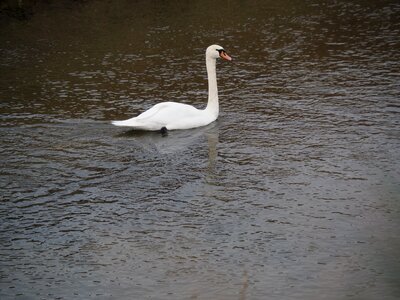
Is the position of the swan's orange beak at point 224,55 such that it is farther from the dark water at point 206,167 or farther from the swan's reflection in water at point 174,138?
the swan's reflection in water at point 174,138

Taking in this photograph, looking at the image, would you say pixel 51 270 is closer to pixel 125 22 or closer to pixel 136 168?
pixel 136 168

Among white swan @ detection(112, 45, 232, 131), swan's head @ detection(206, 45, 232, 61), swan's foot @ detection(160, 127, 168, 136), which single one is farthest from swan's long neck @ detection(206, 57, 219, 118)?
swan's foot @ detection(160, 127, 168, 136)

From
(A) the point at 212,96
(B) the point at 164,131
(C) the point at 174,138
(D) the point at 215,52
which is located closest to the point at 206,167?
(C) the point at 174,138

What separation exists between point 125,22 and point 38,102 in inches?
216

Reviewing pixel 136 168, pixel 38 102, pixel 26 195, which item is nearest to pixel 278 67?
pixel 38 102

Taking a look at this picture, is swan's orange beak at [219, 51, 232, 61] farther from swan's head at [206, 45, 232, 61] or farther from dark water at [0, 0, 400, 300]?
dark water at [0, 0, 400, 300]

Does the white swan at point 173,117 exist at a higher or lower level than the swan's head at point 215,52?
lower

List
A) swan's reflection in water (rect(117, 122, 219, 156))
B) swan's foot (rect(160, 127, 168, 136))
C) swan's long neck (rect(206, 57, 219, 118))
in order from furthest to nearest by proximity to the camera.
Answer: swan's long neck (rect(206, 57, 219, 118)) → swan's foot (rect(160, 127, 168, 136)) → swan's reflection in water (rect(117, 122, 219, 156))

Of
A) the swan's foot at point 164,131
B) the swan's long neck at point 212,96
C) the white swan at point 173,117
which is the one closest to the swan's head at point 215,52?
the swan's long neck at point 212,96

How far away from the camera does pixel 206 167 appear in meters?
8.59

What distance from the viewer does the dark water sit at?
6211 millimetres

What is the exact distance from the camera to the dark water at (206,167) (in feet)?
20.4

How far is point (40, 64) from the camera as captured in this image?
13.5 meters

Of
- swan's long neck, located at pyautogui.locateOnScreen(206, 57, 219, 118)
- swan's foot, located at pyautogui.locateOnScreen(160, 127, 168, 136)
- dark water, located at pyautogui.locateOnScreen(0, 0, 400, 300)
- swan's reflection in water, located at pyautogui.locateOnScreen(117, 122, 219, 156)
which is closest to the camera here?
dark water, located at pyautogui.locateOnScreen(0, 0, 400, 300)
